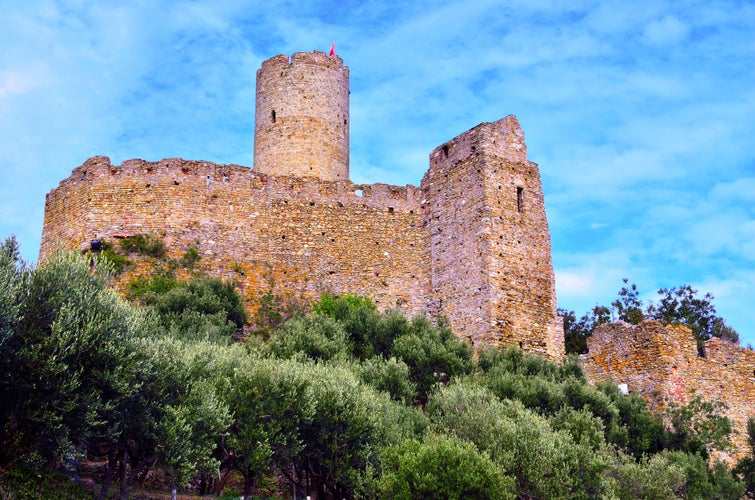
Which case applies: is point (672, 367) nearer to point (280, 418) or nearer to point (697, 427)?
point (697, 427)

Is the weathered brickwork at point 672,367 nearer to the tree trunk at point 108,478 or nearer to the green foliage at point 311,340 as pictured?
the green foliage at point 311,340

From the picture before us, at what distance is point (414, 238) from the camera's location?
90.1 ft

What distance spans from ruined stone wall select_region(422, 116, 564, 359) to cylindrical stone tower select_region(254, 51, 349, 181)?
Result: 4.40 m

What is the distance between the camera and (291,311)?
25.2 meters

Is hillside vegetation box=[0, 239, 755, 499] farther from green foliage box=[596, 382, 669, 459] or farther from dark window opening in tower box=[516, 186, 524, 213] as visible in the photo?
dark window opening in tower box=[516, 186, 524, 213]

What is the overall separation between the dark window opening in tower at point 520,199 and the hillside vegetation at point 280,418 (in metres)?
6.01

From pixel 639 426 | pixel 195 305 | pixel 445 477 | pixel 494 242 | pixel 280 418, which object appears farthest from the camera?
pixel 494 242

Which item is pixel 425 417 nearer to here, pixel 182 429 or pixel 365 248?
pixel 182 429

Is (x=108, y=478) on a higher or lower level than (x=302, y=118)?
lower

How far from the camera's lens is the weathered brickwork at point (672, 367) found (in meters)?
23.2

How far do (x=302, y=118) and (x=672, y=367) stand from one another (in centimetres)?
1481

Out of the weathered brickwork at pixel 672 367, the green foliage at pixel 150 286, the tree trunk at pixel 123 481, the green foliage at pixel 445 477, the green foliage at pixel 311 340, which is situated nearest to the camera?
the tree trunk at pixel 123 481

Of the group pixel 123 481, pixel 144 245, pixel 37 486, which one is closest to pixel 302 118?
pixel 144 245

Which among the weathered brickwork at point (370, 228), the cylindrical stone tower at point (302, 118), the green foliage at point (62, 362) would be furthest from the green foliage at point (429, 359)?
the cylindrical stone tower at point (302, 118)
